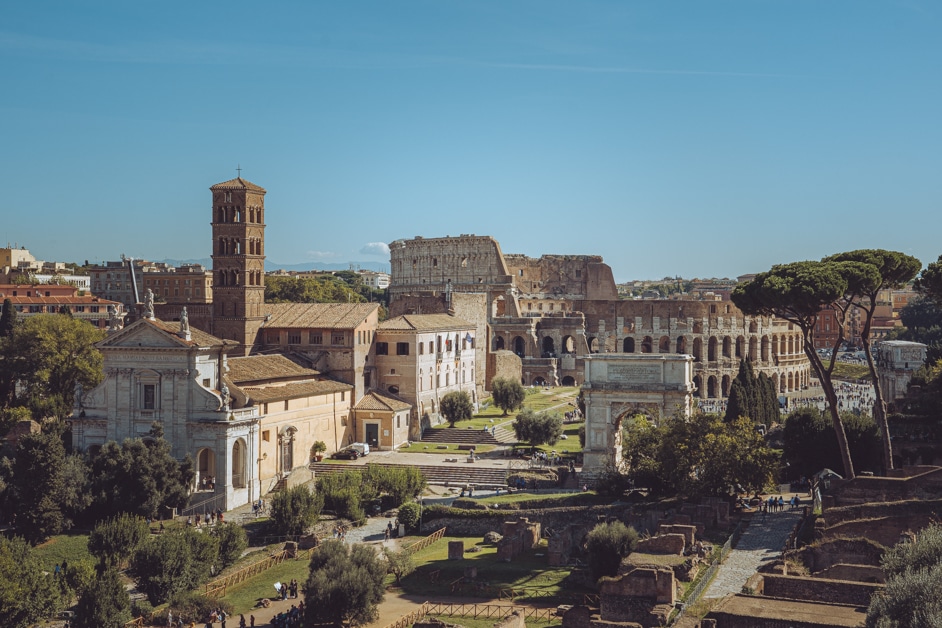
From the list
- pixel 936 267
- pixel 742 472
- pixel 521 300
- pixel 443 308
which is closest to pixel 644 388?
pixel 742 472

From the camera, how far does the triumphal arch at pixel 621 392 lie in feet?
148

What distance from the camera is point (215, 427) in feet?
144

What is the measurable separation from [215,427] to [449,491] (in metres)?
10.4

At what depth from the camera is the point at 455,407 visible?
57.8 m

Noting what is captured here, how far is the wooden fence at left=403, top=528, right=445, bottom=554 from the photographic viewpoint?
1447 inches

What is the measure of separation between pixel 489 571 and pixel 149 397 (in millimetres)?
19815

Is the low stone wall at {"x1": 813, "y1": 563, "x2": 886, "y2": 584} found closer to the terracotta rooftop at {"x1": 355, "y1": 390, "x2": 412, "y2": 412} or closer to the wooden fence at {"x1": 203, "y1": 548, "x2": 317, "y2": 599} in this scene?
the wooden fence at {"x1": 203, "y1": 548, "x2": 317, "y2": 599}

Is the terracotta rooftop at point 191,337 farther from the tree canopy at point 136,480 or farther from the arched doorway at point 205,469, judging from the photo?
the tree canopy at point 136,480

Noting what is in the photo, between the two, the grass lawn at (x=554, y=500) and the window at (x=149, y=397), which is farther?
the window at (x=149, y=397)

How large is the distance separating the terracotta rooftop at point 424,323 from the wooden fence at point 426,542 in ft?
66.3

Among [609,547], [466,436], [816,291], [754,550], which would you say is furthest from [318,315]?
[754,550]

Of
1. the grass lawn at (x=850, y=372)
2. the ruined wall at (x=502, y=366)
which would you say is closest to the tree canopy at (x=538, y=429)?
the ruined wall at (x=502, y=366)

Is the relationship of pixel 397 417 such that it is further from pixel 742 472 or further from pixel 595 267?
pixel 595 267

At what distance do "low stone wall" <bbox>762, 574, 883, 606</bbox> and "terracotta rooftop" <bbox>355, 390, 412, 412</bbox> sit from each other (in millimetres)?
32906
